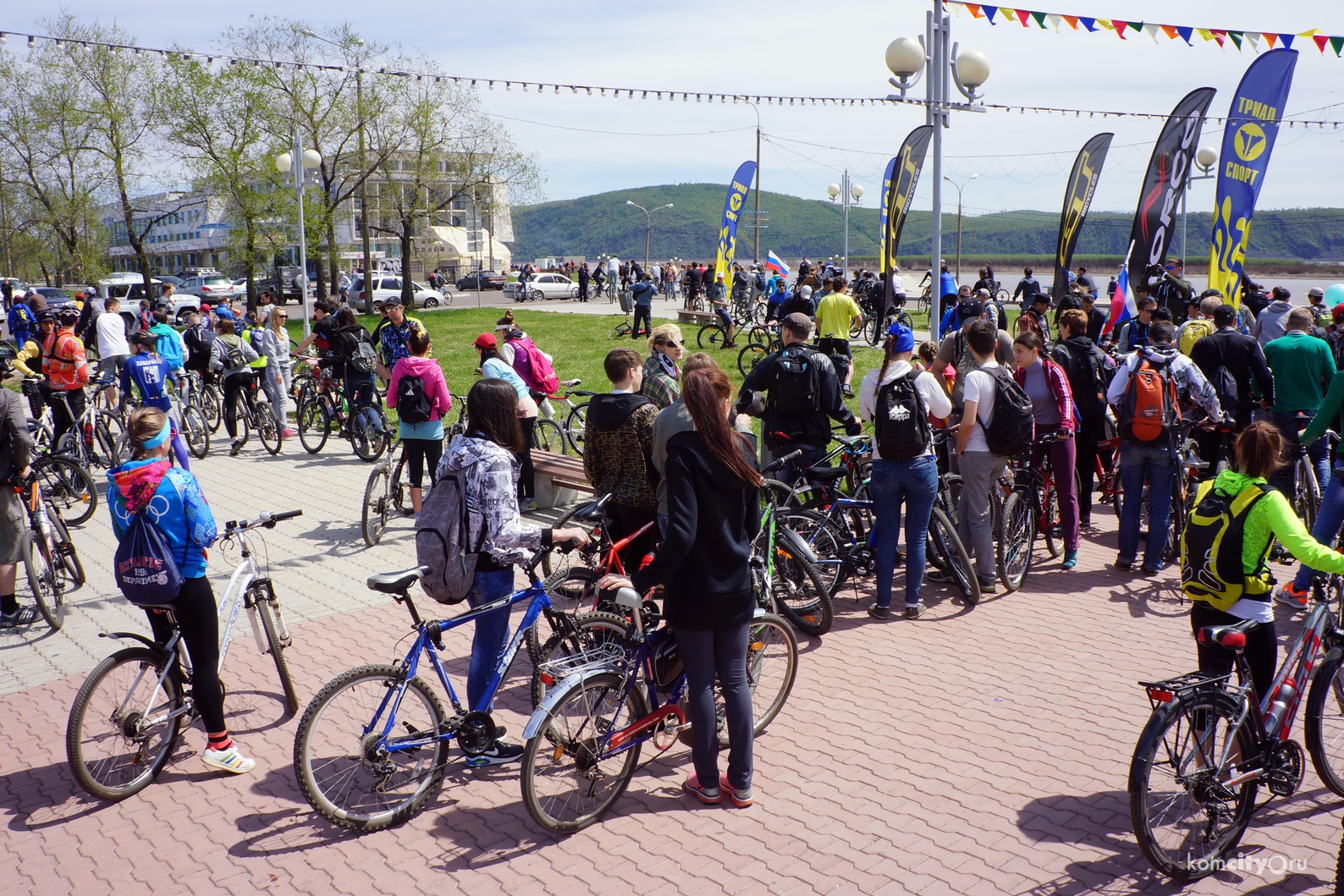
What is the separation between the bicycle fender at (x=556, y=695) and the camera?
13.0 feet

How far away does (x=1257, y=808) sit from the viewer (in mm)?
4281

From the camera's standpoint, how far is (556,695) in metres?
4.05

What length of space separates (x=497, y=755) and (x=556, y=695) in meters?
0.62

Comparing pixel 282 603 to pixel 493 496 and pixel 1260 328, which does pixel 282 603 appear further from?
pixel 1260 328

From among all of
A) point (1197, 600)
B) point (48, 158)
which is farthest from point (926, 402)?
point (48, 158)

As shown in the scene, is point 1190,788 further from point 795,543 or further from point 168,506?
point 168,506

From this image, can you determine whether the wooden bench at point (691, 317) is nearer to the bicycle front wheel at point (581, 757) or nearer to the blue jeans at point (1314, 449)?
the blue jeans at point (1314, 449)

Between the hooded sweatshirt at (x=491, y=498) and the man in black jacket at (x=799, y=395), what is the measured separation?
292 centimetres

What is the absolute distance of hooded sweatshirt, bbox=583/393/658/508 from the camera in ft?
18.6

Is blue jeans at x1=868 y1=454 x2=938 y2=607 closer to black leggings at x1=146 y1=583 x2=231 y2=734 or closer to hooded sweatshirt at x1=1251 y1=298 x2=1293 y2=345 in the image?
black leggings at x1=146 y1=583 x2=231 y2=734

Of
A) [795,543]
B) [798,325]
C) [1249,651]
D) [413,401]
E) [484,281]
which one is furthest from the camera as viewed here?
[484,281]

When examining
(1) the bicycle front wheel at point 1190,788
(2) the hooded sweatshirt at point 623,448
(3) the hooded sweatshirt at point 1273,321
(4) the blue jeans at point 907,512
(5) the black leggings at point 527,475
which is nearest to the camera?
(1) the bicycle front wheel at point 1190,788

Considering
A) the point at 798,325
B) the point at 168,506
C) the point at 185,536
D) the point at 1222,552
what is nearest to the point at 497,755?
the point at 185,536

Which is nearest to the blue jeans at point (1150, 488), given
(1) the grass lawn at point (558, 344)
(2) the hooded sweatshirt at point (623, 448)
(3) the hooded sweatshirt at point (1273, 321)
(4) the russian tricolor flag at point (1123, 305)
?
(2) the hooded sweatshirt at point (623, 448)
